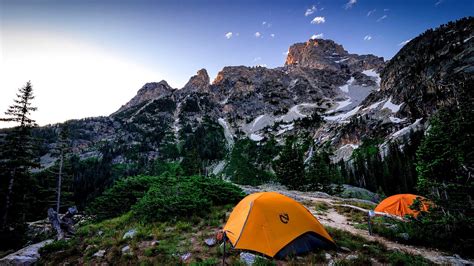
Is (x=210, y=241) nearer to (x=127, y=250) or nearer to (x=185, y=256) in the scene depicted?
(x=185, y=256)

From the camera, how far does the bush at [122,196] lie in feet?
56.5

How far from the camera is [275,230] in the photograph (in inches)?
305

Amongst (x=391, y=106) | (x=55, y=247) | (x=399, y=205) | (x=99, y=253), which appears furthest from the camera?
(x=391, y=106)

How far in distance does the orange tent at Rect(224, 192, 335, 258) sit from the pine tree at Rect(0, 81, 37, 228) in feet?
65.0

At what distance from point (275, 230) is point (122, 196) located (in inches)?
587

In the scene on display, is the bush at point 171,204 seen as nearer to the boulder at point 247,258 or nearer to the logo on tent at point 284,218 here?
the boulder at point 247,258

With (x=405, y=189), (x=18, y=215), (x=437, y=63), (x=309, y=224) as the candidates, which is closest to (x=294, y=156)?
(x=405, y=189)

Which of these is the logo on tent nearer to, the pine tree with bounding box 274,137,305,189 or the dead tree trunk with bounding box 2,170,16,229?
the dead tree trunk with bounding box 2,170,16,229

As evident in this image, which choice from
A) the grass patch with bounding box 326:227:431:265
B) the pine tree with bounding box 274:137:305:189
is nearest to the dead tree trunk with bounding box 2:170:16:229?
the grass patch with bounding box 326:227:431:265

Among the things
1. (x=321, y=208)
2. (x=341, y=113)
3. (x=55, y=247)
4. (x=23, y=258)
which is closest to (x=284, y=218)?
(x=55, y=247)

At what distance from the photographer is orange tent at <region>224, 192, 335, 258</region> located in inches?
294

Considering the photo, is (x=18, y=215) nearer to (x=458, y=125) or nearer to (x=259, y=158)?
(x=458, y=125)

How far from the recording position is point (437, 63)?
99.2 meters

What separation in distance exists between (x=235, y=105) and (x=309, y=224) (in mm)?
192116
